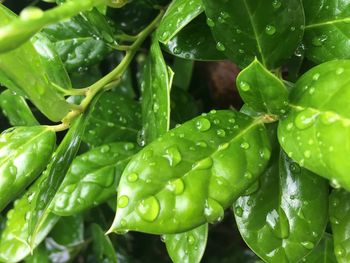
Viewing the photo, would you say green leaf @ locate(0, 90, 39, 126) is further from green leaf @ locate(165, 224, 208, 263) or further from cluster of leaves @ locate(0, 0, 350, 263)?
green leaf @ locate(165, 224, 208, 263)

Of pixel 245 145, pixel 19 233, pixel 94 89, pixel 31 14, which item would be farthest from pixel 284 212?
pixel 19 233

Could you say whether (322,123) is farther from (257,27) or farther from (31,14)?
(31,14)

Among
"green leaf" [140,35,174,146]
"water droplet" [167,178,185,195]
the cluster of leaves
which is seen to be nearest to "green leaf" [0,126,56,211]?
the cluster of leaves

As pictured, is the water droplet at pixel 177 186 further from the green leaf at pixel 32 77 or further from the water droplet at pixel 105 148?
the water droplet at pixel 105 148

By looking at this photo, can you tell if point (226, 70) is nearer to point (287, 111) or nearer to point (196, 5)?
point (196, 5)

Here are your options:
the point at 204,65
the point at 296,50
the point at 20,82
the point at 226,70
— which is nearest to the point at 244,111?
the point at 296,50

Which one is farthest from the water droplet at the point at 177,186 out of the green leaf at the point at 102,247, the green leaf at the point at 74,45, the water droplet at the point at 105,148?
the green leaf at the point at 102,247
